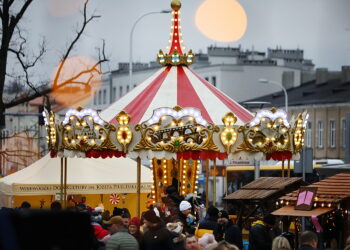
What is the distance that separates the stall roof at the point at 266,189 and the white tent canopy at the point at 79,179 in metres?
6.09

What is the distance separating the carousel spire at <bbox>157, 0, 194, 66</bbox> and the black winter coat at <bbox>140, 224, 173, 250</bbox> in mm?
10044

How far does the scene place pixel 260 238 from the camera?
48.1 ft

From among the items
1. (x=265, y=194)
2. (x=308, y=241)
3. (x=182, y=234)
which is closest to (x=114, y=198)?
(x=265, y=194)

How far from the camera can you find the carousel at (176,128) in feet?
62.8

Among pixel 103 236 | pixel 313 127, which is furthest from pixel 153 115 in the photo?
→ pixel 313 127

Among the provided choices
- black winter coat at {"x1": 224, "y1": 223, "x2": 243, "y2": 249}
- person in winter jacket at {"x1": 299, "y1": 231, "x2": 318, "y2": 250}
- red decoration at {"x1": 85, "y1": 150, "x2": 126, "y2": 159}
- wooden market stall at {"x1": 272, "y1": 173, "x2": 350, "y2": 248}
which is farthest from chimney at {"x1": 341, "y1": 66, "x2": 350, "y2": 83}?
person in winter jacket at {"x1": 299, "y1": 231, "x2": 318, "y2": 250}

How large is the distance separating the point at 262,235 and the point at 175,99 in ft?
21.1

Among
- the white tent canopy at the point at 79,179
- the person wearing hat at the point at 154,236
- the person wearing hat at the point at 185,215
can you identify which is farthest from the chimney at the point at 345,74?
the person wearing hat at the point at 154,236

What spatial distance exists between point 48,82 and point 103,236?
15.5 meters

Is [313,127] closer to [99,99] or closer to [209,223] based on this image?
[99,99]

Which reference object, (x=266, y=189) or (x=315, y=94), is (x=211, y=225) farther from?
(x=315, y=94)

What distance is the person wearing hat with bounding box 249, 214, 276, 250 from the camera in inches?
574

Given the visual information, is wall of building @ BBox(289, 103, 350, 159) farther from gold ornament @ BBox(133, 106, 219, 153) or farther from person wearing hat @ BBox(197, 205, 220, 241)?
person wearing hat @ BBox(197, 205, 220, 241)

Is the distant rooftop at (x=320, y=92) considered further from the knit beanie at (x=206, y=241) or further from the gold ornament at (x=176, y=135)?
the knit beanie at (x=206, y=241)
